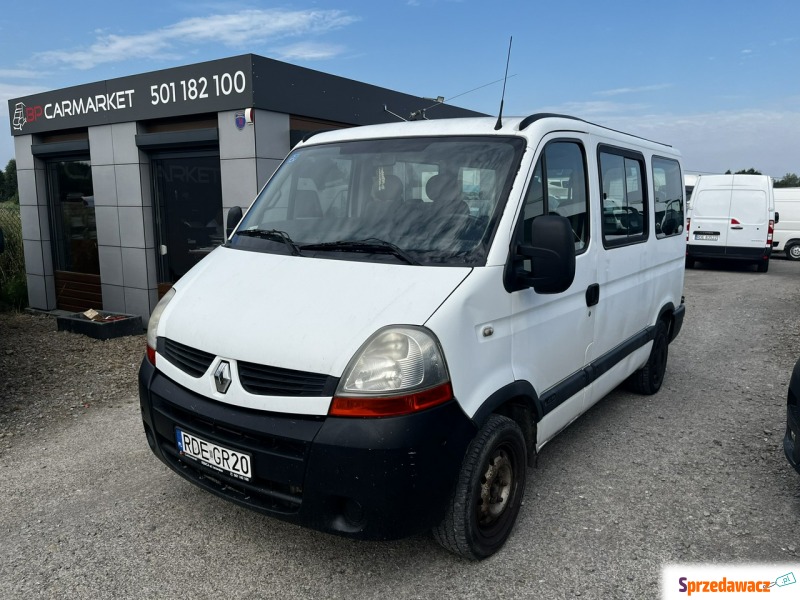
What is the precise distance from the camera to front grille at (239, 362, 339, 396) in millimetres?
2584

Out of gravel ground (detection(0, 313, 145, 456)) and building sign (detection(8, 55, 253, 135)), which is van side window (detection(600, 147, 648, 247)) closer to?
gravel ground (detection(0, 313, 145, 456))

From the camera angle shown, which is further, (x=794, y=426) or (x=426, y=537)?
(x=794, y=426)

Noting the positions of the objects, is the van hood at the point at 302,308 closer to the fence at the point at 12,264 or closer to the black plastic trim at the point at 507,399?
the black plastic trim at the point at 507,399

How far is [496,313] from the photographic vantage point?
9.66 feet

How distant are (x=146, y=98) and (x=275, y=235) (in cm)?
597

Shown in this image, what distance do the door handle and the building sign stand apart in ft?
16.2

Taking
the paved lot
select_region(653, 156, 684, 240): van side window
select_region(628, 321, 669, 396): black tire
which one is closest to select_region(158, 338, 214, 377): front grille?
the paved lot

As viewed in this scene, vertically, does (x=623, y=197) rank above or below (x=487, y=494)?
above

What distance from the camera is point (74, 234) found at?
405 inches

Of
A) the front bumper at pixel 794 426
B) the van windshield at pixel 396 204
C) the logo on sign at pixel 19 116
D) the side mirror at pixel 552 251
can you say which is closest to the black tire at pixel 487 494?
the side mirror at pixel 552 251

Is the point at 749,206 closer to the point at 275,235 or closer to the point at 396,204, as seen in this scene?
the point at 396,204

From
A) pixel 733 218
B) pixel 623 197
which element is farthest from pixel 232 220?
pixel 733 218

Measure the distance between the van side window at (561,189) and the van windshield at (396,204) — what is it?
0.58ft

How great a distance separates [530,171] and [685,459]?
239 cm
